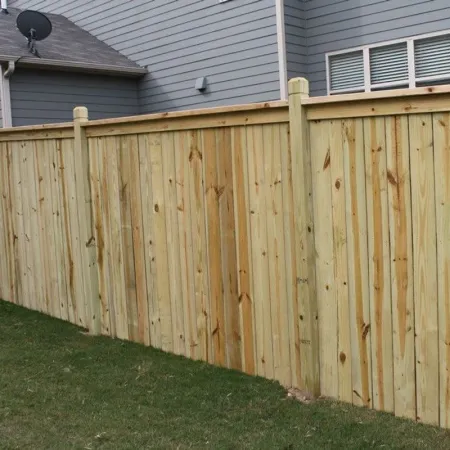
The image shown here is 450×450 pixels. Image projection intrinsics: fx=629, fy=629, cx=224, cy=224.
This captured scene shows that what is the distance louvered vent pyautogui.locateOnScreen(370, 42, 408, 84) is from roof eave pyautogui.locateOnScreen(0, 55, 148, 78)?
463cm

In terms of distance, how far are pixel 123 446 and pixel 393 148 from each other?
2269 millimetres

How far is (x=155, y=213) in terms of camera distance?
5.13 metres

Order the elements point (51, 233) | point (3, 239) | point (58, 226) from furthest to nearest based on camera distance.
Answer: point (3, 239) < point (51, 233) < point (58, 226)

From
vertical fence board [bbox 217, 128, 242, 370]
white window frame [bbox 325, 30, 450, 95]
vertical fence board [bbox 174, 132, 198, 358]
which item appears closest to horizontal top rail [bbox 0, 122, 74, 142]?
vertical fence board [bbox 174, 132, 198, 358]

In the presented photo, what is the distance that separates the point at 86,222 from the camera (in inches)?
229

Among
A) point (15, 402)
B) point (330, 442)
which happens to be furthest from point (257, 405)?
point (15, 402)

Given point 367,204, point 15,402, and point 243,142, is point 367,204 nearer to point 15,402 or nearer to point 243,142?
point 243,142

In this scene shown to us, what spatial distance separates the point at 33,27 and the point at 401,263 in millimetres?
9337

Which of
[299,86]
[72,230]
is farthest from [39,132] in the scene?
[299,86]

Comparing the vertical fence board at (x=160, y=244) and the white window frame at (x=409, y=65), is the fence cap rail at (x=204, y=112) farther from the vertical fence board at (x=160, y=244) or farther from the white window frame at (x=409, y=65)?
the white window frame at (x=409, y=65)

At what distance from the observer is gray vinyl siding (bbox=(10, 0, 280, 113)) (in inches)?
398

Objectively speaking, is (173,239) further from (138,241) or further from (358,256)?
(358,256)

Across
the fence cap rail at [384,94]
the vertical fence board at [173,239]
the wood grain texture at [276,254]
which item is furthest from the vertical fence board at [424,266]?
the vertical fence board at [173,239]

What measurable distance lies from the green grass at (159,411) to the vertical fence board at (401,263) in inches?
8.1
